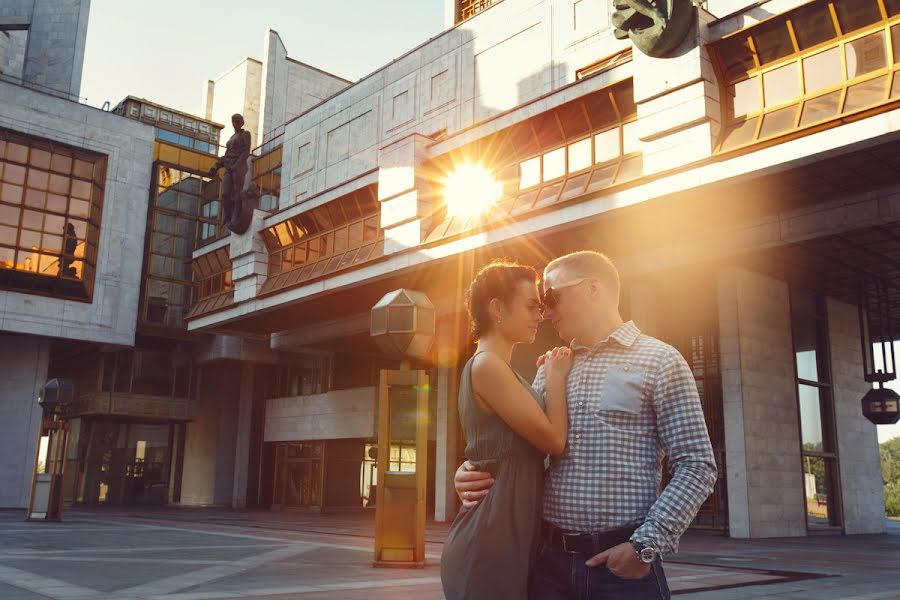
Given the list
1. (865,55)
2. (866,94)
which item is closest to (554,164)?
(865,55)

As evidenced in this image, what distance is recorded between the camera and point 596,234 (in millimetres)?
18547

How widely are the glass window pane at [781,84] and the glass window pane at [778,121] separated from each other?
0.89 ft

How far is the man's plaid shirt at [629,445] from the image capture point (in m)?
2.44

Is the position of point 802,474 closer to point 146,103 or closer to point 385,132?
point 385,132

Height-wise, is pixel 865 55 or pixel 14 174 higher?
pixel 14 174

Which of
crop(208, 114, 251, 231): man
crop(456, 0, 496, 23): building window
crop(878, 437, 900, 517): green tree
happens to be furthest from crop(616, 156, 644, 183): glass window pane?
crop(878, 437, 900, 517): green tree

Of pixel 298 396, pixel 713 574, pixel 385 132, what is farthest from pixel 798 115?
→ pixel 298 396

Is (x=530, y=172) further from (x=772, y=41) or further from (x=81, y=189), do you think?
(x=81, y=189)

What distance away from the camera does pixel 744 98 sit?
16.0m

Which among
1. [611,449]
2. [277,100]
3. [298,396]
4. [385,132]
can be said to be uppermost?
[277,100]

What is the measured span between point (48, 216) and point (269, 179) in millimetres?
9396

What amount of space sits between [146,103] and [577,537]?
153 ft

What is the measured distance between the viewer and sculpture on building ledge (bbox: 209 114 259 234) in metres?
31.2

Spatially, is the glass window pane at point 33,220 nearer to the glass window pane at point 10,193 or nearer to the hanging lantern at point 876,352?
the glass window pane at point 10,193
